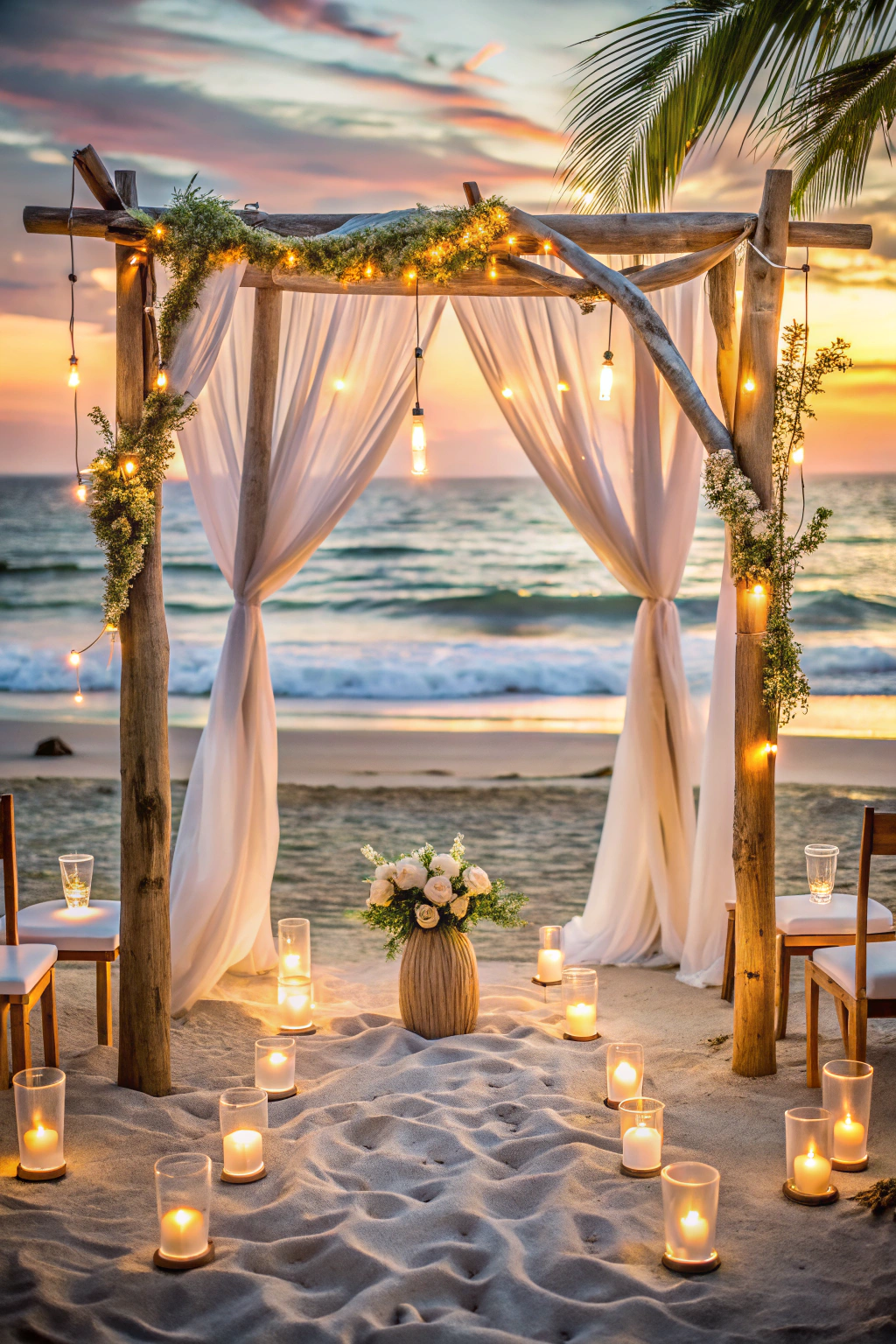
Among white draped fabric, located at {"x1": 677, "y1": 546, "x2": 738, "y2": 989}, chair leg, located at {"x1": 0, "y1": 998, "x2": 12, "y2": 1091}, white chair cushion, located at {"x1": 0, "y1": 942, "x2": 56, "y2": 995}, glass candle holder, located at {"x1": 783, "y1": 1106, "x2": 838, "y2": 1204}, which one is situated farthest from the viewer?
white draped fabric, located at {"x1": 677, "y1": 546, "x2": 738, "y2": 989}

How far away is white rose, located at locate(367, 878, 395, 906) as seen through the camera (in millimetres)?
3756

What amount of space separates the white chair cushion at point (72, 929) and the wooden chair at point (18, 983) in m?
0.09

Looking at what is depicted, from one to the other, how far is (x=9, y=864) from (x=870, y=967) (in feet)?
8.13

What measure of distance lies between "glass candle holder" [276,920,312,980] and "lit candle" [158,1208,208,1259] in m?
1.51

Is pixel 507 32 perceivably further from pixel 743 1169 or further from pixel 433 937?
pixel 743 1169

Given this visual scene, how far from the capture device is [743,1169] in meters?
2.99

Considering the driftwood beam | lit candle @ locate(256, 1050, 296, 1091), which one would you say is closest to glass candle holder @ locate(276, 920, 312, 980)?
lit candle @ locate(256, 1050, 296, 1091)

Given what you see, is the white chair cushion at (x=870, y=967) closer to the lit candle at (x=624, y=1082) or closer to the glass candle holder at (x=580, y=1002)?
the lit candle at (x=624, y=1082)

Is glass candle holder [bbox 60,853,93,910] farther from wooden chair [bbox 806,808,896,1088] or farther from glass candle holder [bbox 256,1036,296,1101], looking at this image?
wooden chair [bbox 806,808,896,1088]

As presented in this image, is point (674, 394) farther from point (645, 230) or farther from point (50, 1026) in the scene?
point (50, 1026)

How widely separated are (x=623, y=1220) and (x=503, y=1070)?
95 cm

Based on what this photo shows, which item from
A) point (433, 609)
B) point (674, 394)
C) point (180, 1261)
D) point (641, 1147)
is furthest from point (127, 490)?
point (433, 609)

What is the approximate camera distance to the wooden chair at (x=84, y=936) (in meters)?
3.69

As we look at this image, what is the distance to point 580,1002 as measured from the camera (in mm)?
3842
